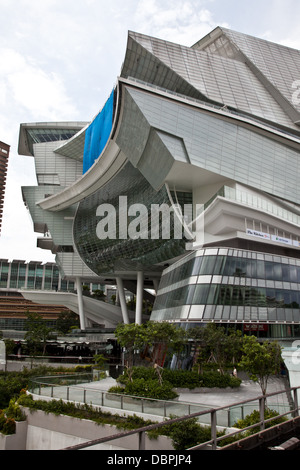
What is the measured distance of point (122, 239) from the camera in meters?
65.6

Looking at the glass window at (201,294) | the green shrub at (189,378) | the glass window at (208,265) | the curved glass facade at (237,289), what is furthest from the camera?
the glass window at (208,265)

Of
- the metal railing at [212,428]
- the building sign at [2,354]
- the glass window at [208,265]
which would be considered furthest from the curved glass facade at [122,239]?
the metal railing at [212,428]

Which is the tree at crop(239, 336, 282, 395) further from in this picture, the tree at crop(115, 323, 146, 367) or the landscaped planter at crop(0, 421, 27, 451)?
the landscaped planter at crop(0, 421, 27, 451)

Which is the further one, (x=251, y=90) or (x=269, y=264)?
(x=251, y=90)

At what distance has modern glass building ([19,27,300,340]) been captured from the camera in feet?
134

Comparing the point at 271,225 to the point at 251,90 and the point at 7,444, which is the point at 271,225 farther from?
the point at 7,444

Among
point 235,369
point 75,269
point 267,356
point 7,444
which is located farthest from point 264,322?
point 75,269

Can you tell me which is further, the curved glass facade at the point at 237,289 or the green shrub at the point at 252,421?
the curved glass facade at the point at 237,289

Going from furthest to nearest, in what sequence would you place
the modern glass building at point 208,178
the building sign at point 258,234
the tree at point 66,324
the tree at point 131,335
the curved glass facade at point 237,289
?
the tree at point 66,324
the building sign at point 258,234
the modern glass building at point 208,178
the curved glass facade at point 237,289
the tree at point 131,335

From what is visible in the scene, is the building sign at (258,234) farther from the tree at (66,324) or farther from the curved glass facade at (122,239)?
→ the tree at (66,324)

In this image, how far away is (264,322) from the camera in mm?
39188

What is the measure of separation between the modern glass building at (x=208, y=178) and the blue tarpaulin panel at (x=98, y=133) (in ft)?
1.22

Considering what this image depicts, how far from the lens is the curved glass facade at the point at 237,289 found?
3859 centimetres

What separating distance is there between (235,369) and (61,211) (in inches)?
2183
